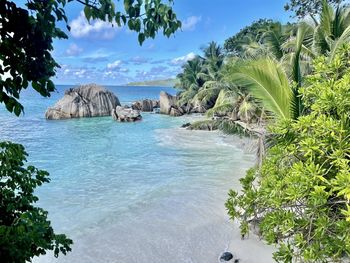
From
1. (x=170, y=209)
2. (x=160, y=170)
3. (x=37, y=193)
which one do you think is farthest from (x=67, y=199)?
(x=160, y=170)

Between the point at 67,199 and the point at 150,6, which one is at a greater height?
the point at 150,6

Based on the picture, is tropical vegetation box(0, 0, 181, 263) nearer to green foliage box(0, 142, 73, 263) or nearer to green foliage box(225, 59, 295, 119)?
green foliage box(0, 142, 73, 263)

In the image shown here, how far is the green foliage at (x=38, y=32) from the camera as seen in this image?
1.46 meters

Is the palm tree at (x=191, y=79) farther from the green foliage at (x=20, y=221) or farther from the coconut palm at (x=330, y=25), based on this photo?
the green foliage at (x=20, y=221)

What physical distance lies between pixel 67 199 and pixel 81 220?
199 centimetres

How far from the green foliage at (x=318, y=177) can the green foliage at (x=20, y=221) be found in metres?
2.03

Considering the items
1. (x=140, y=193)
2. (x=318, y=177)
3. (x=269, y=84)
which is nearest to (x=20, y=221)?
(x=318, y=177)

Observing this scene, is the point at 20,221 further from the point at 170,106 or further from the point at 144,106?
the point at 144,106

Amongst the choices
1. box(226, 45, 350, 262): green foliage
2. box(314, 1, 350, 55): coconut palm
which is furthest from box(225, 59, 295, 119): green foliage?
box(314, 1, 350, 55): coconut palm

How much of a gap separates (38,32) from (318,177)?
237 cm

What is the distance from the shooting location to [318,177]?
267 cm

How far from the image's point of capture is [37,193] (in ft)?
36.3

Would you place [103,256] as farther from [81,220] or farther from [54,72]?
[54,72]

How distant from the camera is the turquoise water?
Answer: 7.19m
